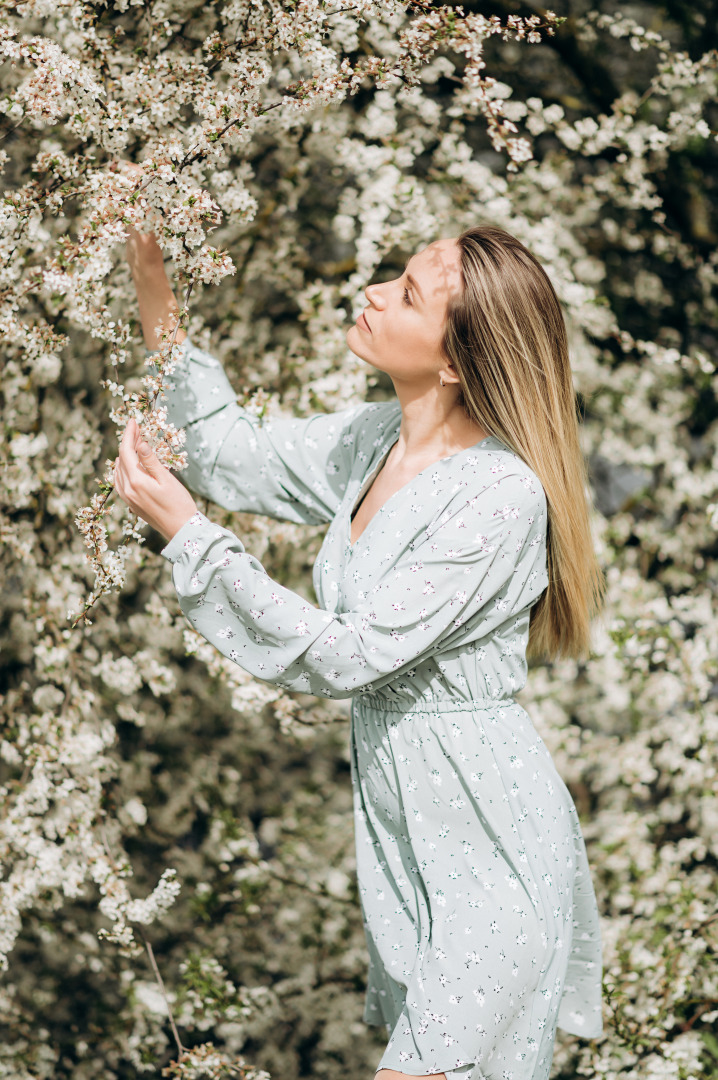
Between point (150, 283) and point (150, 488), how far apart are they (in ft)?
1.77

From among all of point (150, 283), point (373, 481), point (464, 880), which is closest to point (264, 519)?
point (373, 481)

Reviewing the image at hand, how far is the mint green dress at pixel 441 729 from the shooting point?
158 centimetres

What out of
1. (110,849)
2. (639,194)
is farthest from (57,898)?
(639,194)

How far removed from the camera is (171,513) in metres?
1.56

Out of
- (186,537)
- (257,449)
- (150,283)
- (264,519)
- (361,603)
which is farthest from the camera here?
(264,519)

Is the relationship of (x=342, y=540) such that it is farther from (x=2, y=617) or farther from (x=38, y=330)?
(x=2, y=617)

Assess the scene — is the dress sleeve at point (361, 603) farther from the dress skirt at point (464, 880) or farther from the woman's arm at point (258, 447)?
the woman's arm at point (258, 447)

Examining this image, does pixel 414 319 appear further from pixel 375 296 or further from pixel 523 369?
pixel 523 369

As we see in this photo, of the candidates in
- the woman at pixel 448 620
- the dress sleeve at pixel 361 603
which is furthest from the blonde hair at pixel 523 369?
the dress sleeve at pixel 361 603

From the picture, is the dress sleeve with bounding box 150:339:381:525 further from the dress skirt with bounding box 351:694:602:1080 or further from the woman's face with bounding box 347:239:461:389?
the dress skirt with bounding box 351:694:602:1080

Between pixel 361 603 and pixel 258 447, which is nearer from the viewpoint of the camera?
pixel 361 603

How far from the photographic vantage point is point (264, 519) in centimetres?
245

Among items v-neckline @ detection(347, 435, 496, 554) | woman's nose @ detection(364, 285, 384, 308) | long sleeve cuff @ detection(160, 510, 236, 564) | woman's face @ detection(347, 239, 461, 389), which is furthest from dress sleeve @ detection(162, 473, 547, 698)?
woman's nose @ detection(364, 285, 384, 308)

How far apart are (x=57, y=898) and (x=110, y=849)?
0.82ft
